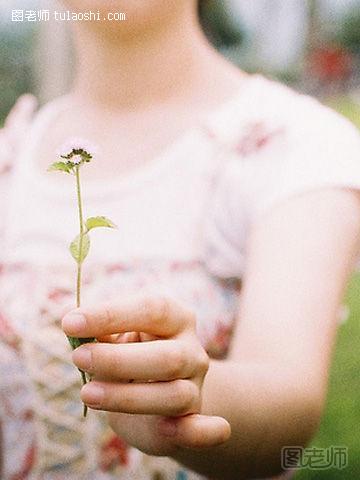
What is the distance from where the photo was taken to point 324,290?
1.50 ft

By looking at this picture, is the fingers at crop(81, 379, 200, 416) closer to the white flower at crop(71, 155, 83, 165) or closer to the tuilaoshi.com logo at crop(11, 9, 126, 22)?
the white flower at crop(71, 155, 83, 165)

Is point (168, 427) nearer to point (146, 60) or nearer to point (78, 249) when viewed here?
point (78, 249)

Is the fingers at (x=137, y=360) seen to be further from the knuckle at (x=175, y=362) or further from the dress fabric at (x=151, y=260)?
the dress fabric at (x=151, y=260)

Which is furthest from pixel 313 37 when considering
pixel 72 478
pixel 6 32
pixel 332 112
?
pixel 72 478

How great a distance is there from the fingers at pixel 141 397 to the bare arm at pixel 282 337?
0.19ft

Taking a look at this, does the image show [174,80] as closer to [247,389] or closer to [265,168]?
[265,168]

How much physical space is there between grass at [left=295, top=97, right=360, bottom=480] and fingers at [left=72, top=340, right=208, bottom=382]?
0.88 ft

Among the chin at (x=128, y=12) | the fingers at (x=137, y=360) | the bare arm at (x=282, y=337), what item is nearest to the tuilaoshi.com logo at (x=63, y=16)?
the chin at (x=128, y=12)

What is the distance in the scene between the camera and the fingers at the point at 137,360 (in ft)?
1.00

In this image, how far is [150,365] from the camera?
314 millimetres

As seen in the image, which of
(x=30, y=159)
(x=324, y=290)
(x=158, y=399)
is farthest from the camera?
(x=30, y=159)

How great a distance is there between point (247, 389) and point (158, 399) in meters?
0.09

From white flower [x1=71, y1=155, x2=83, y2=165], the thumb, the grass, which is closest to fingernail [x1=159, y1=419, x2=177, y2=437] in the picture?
the thumb

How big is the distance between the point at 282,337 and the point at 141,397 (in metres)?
0.13
